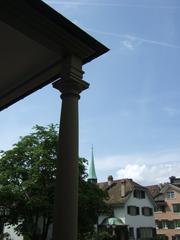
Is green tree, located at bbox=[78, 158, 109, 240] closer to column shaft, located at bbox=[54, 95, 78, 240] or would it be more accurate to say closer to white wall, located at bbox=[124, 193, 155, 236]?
column shaft, located at bbox=[54, 95, 78, 240]

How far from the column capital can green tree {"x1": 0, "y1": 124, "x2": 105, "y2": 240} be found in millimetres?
18793

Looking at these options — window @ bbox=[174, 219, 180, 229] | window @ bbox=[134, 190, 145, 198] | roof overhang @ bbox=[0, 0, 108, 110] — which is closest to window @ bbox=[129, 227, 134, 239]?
window @ bbox=[134, 190, 145, 198]

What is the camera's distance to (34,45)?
6.92 meters

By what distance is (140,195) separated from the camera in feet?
186

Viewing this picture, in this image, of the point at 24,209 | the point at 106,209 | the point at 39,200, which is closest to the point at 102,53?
the point at 39,200

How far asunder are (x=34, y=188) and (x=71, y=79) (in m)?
20.0

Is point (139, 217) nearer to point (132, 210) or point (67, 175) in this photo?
point (132, 210)

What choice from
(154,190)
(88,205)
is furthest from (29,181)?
(154,190)

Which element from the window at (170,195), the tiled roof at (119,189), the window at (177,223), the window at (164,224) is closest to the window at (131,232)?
the tiled roof at (119,189)

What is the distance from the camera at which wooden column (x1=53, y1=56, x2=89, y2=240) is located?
5652 millimetres

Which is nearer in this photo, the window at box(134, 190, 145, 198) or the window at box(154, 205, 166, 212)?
the window at box(134, 190, 145, 198)

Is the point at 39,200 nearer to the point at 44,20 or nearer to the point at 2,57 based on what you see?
the point at 2,57

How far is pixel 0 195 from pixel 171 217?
4778 cm

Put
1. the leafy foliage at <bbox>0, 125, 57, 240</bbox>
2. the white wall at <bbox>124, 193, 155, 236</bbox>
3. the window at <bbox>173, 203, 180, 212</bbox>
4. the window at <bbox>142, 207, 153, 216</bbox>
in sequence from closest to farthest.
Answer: the leafy foliage at <bbox>0, 125, 57, 240</bbox> < the white wall at <bbox>124, 193, 155, 236</bbox> < the window at <bbox>142, 207, 153, 216</bbox> < the window at <bbox>173, 203, 180, 212</bbox>
